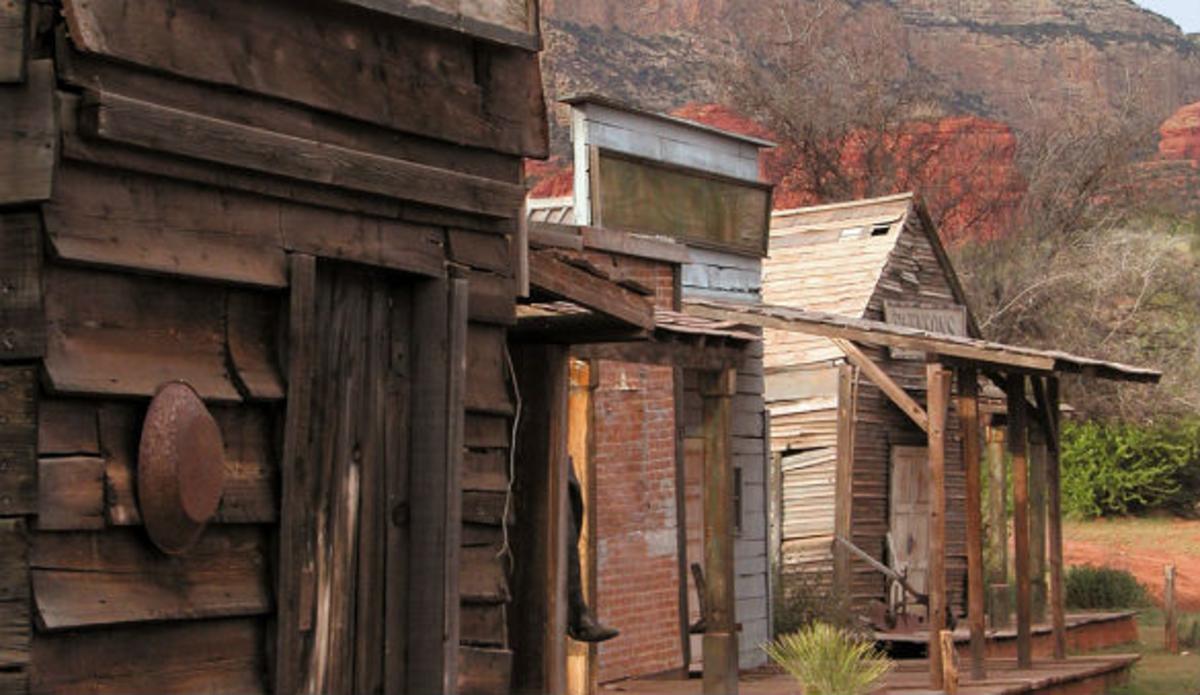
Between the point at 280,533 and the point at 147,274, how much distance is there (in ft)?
3.33

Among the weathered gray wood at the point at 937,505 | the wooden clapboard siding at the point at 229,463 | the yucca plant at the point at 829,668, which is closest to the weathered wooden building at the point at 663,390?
the yucca plant at the point at 829,668

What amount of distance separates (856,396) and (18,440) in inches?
691

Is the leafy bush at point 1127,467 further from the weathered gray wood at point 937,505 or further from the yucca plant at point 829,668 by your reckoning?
the yucca plant at point 829,668

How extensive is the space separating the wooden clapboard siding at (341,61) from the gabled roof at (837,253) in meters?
15.4

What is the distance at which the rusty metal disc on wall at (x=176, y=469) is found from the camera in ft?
19.9

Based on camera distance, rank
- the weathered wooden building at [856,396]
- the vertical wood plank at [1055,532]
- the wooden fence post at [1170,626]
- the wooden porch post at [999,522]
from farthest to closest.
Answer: the weathered wooden building at [856,396] → the wooden porch post at [999,522] → the wooden fence post at [1170,626] → the vertical wood plank at [1055,532]

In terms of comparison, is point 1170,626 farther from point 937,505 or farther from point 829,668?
point 829,668

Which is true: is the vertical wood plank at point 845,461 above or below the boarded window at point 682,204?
below

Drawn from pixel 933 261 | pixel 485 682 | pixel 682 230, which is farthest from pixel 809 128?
pixel 485 682

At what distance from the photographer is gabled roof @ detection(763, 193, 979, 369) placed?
2388 centimetres

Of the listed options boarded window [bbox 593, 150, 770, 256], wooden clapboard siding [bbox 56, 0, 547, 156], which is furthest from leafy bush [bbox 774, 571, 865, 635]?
wooden clapboard siding [bbox 56, 0, 547, 156]

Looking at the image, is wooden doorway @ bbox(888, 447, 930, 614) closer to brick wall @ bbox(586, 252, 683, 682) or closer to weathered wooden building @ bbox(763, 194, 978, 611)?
weathered wooden building @ bbox(763, 194, 978, 611)

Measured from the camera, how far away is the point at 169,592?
20.4ft

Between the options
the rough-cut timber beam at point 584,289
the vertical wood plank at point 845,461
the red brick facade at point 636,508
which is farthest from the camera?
the vertical wood plank at point 845,461
